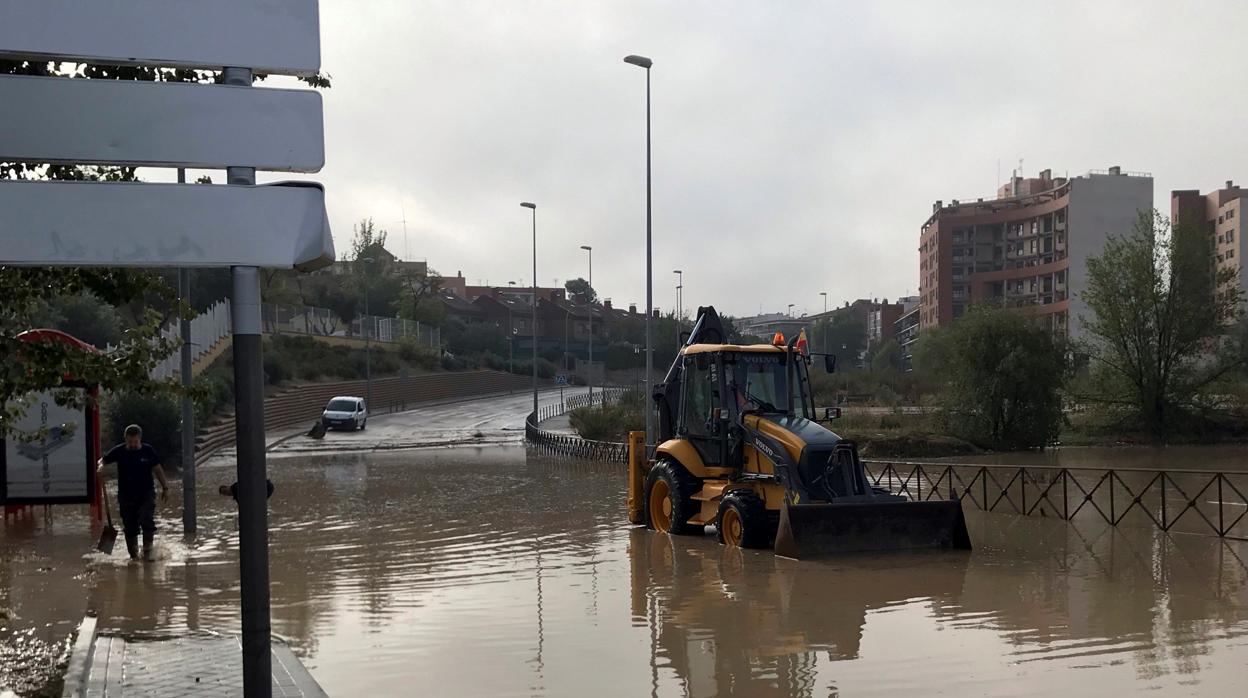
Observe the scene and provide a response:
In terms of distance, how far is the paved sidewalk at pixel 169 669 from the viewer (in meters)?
7.14

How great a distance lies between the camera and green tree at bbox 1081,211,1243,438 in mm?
46281

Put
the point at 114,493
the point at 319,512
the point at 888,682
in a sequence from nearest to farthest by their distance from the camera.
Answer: the point at 888,682 → the point at 319,512 → the point at 114,493

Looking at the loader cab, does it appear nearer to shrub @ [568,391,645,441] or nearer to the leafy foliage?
the leafy foliage

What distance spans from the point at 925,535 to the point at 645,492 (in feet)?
13.5

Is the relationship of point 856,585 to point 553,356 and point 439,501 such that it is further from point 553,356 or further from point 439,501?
point 553,356

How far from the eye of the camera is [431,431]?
166ft

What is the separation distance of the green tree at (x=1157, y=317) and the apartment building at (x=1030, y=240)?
43.2m

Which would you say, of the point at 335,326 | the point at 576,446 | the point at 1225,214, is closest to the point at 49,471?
the point at 576,446

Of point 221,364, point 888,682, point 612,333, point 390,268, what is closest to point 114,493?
point 888,682

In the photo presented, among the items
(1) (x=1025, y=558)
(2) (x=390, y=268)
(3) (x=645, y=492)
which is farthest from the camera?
(2) (x=390, y=268)

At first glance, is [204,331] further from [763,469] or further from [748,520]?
[748,520]

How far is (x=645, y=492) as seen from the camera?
55.3ft

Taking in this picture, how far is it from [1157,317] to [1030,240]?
60.0 m

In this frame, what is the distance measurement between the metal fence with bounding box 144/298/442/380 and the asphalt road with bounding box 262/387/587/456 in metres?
5.91
